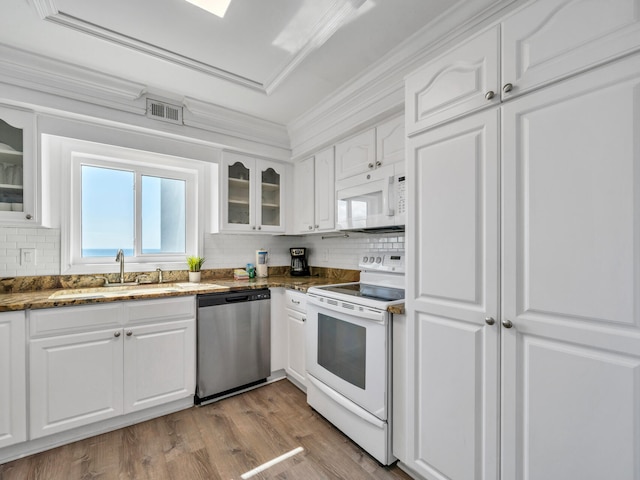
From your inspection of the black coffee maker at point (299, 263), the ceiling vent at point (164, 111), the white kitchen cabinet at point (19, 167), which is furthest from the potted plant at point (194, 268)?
the ceiling vent at point (164, 111)

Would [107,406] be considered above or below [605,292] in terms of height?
below

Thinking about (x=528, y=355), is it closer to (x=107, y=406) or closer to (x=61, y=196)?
(x=107, y=406)

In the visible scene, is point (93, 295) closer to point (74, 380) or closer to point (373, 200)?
point (74, 380)

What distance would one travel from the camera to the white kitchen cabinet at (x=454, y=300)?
1.23m

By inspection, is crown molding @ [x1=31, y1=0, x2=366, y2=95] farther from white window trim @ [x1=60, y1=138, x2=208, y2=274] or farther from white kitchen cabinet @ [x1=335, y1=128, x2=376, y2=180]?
white window trim @ [x1=60, y1=138, x2=208, y2=274]

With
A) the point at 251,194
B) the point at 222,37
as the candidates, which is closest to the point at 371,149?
the point at 222,37

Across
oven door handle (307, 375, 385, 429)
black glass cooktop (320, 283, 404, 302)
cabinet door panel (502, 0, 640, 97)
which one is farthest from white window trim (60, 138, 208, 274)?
cabinet door panel (502, 0, 640, 97)

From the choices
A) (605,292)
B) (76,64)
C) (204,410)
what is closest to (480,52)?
(605,292)

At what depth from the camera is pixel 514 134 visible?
3.79 feet

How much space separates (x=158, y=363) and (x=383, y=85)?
2.55 metres

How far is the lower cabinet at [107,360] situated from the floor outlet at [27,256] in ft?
2.30

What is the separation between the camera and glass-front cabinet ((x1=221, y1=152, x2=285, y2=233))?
2.91 m

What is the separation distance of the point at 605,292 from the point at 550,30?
0.91m

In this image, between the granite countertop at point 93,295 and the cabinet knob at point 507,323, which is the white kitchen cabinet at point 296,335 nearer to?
the granite countertop at point 93,295
